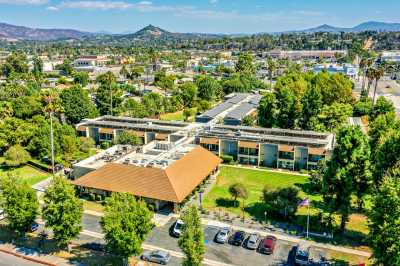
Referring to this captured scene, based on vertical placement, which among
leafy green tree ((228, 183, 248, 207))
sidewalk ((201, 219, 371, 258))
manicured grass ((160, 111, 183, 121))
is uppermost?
manicured grass ((160, 111, 183, 121))

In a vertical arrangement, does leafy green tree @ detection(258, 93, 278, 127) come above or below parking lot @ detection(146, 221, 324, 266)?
above

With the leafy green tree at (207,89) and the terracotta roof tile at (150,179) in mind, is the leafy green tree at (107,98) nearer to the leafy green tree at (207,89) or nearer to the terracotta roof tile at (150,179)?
the leafy green tree at (207,89)

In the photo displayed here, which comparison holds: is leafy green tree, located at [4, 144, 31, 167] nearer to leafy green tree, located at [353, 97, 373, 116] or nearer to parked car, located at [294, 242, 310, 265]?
parked car, located at [294, 242, 310, 265]

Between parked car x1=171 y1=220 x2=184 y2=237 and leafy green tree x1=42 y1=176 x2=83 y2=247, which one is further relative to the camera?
parked car x1=171 y1=220 x2=184 y2=237

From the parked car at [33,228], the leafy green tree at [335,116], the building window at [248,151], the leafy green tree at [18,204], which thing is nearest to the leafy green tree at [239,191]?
the building window at [248,151]

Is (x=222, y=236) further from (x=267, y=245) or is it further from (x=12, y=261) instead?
(x=12, y=261)

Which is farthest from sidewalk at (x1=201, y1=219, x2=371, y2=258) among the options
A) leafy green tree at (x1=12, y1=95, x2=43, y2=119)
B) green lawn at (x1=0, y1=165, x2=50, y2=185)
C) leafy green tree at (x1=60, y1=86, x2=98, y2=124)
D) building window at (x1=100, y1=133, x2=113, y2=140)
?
leafy green tree at (x1=12, y1=95, x2=43, y2=119)

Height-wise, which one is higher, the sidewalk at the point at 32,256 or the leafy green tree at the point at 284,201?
the leafy green tree at the point at 284,201

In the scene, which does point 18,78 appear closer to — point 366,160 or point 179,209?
point 179,209
